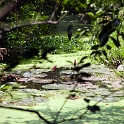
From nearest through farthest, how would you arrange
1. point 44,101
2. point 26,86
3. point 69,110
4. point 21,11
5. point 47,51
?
point 47,51 < point 69,110 < point 44,101 < point 26,86 < point 21,11

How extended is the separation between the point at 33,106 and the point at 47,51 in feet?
9.31

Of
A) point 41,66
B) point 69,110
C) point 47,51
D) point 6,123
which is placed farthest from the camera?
point 41,66

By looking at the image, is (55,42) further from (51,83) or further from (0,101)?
(0,101)

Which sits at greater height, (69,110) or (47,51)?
(47,51)

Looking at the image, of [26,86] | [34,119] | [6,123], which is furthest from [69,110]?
[26,86]

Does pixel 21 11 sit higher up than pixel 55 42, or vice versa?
pixel 21 11

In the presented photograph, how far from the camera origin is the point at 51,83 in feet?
16.4

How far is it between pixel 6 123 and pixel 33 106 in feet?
1.82

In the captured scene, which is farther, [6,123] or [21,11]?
[21,11]

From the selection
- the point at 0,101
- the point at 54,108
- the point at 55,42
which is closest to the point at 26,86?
the point at 0,101

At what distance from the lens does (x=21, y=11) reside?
6.86m

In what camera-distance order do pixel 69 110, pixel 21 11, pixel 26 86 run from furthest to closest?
pixel 21 11 < pixel 26 86 < pixel 69 110

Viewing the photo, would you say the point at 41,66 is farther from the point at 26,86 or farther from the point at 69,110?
the point at 69,110

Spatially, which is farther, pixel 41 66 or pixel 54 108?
pixel 41 66
